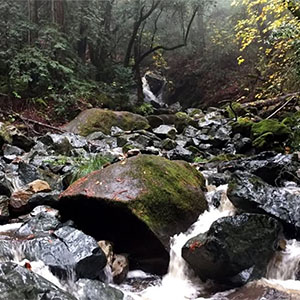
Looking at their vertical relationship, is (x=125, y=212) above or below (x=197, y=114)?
below

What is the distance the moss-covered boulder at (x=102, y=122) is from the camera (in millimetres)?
9438

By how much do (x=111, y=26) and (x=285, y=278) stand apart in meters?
14.2

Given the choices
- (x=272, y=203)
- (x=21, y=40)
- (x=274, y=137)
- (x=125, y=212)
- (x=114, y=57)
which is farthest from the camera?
(x=114, y=57)

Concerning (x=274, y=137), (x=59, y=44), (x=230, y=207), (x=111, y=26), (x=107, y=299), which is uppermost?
(x=111, y=26)

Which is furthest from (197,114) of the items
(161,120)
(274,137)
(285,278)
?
(285,278)

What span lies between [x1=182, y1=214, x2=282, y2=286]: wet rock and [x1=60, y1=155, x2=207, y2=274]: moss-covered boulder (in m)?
0.35

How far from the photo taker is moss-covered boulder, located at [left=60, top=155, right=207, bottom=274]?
3.17 meters

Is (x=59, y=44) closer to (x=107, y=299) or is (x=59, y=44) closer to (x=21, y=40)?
(x=21, y=40)

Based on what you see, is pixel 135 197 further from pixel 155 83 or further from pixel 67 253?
pixel 155 83

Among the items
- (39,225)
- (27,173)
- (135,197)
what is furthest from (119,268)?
(27,173)

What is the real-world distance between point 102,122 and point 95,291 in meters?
7.61

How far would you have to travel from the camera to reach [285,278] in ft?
9.64

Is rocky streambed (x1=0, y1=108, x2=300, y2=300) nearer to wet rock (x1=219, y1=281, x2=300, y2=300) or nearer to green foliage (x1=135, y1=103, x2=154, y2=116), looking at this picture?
wet rock (x1=219, y1=281, x2=300, y2=300)

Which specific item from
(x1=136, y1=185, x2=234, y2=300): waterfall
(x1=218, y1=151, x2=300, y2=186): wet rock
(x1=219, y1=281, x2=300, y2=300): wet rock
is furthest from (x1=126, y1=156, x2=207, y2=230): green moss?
(x1=218, y1=151, x2=300, y2=186): wet rock
